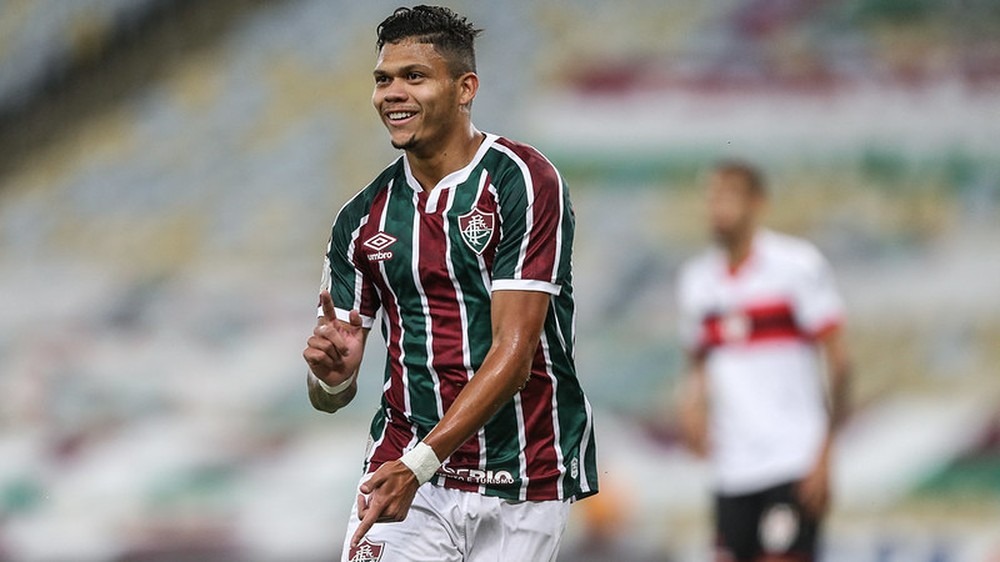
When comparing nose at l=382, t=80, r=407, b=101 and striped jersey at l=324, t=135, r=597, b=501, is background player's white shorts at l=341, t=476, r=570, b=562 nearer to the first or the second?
striped jersey at l=324, t=135, r=597, b=501

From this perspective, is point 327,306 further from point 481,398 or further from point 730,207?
point 730,207

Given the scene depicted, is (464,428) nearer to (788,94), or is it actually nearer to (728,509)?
(728,509)

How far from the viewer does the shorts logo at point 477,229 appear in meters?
3.61

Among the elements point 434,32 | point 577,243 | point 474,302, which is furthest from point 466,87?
point 577,243

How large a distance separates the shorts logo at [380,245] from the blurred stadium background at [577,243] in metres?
3.55

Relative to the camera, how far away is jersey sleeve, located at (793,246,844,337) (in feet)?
A: 22.8

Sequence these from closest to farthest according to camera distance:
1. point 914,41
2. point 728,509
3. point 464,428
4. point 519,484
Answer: point 464,428 < point 519,484 < point 728,509 < point 914,41

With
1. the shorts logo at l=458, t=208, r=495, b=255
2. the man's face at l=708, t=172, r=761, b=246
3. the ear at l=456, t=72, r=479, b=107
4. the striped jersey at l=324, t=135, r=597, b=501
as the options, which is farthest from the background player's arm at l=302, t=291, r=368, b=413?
the man's face at l=708, t=172, r=761, b=246

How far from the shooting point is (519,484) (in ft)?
12.1

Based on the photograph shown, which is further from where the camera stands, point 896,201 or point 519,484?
point 896,201

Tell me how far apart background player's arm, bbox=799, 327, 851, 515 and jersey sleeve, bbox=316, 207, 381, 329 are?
3.54 m

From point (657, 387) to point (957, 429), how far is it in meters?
1.35

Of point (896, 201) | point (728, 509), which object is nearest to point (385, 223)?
point (728, 509)

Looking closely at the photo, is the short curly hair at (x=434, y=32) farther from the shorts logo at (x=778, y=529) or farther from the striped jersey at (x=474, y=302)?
the shorts logo at (x=778, y=529)
